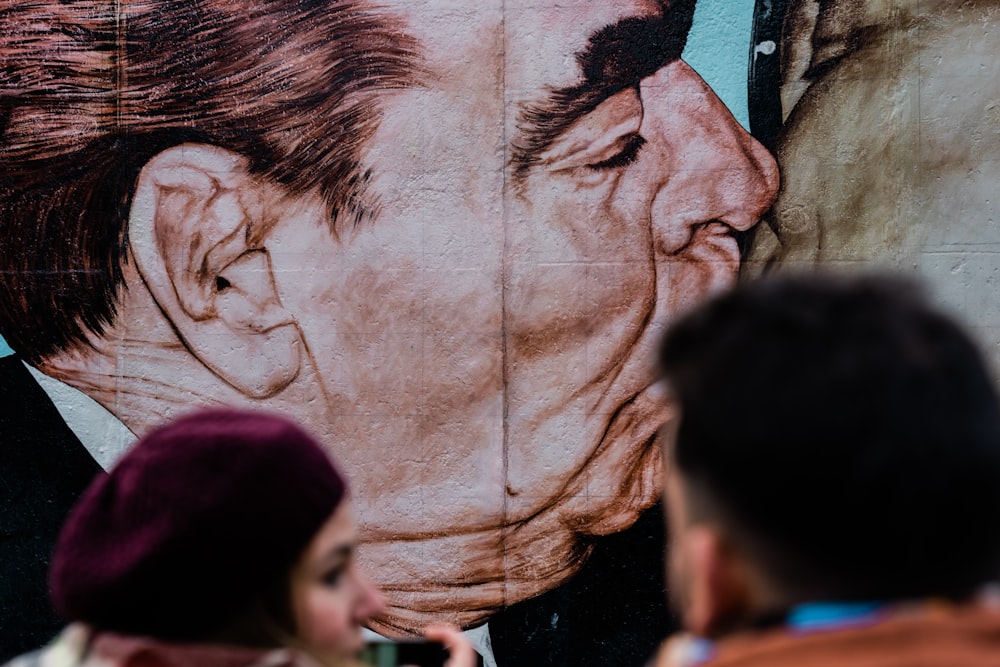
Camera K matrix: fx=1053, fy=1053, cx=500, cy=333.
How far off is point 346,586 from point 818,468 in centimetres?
73

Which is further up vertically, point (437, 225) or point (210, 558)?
point (437, 225)

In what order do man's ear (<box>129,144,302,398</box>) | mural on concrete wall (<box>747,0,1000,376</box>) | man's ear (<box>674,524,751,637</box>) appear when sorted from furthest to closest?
man's ear (<box>129,144,302,398</box>), mural on concrete wall (<box>747,0,1000,376</box>), man's ear (<box>674,524,751,637</box>)

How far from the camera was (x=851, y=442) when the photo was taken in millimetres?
841

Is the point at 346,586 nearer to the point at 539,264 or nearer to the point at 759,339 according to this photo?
the point at 759,339

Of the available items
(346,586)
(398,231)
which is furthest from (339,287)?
(346,586)

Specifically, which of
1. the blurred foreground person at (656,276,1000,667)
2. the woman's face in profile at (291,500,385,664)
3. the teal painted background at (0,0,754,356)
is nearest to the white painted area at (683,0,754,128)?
the teal painted background at (0,0,754,356)

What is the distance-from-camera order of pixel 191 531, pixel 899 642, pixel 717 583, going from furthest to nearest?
pixel 191 531 < pixel 717 583 < pixel 899 642

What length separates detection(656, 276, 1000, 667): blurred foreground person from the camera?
0.84m

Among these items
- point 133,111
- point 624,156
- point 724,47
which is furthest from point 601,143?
point 133,111

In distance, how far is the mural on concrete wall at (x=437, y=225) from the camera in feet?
13.6

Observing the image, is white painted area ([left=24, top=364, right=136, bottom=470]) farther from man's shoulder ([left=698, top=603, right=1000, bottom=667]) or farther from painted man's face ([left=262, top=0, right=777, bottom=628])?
man's shoulder ([left=698, top=603, right=1000, bottom=667])

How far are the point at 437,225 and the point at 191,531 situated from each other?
3110 millimetres

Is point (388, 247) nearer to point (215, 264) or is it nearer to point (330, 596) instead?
point (215, 264)

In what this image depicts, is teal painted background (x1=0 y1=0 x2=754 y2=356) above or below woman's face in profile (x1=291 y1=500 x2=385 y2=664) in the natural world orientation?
above
